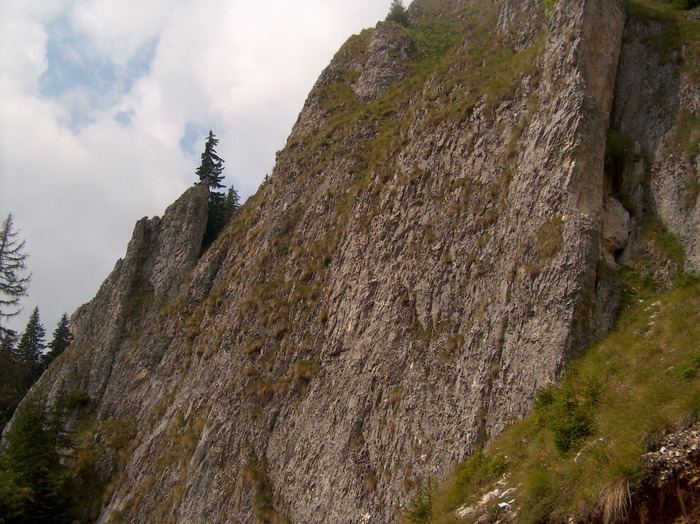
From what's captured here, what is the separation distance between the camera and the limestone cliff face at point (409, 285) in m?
14.7

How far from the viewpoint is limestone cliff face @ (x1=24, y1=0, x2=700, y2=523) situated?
14.7m

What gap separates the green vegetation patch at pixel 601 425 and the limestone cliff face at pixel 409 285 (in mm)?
855

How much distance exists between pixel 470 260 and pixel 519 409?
5502mm

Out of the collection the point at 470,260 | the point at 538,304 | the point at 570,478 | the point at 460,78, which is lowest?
the point at 570,478

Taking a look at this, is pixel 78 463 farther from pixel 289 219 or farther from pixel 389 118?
pixel 389 118

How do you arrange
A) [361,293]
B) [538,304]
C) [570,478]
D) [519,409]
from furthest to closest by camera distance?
[361,293]
[538,304]
[519,409]
[570,478]

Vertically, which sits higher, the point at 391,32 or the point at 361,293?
the point at 391,32

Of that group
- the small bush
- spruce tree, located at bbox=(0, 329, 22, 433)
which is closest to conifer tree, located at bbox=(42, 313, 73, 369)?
spruce tree, located at bbox=(0, 329, 22, 433)

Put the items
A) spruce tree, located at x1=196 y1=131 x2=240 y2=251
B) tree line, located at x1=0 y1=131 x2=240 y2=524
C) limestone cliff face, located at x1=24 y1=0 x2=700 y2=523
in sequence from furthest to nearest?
spruce tree, located at x1=196 y1=131 x2=240 y2=251 → tree line, located at x1=0 y1=131 x2=240 y2=524 → limestone cliff face, located at x1=24 y1=0 x2=700 y2=523

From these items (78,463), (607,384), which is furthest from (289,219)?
(607,384)

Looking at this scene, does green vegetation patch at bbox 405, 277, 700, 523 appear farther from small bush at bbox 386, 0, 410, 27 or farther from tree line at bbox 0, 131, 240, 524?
small bush at bbox 386, 0, 410, 27

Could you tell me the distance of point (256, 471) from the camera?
19047 millimetres

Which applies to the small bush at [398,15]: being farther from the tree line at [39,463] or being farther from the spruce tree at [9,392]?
the spruce tree at [9,392]

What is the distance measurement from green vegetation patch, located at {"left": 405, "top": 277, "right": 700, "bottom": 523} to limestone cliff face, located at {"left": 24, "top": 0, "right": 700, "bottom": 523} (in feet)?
2.80
